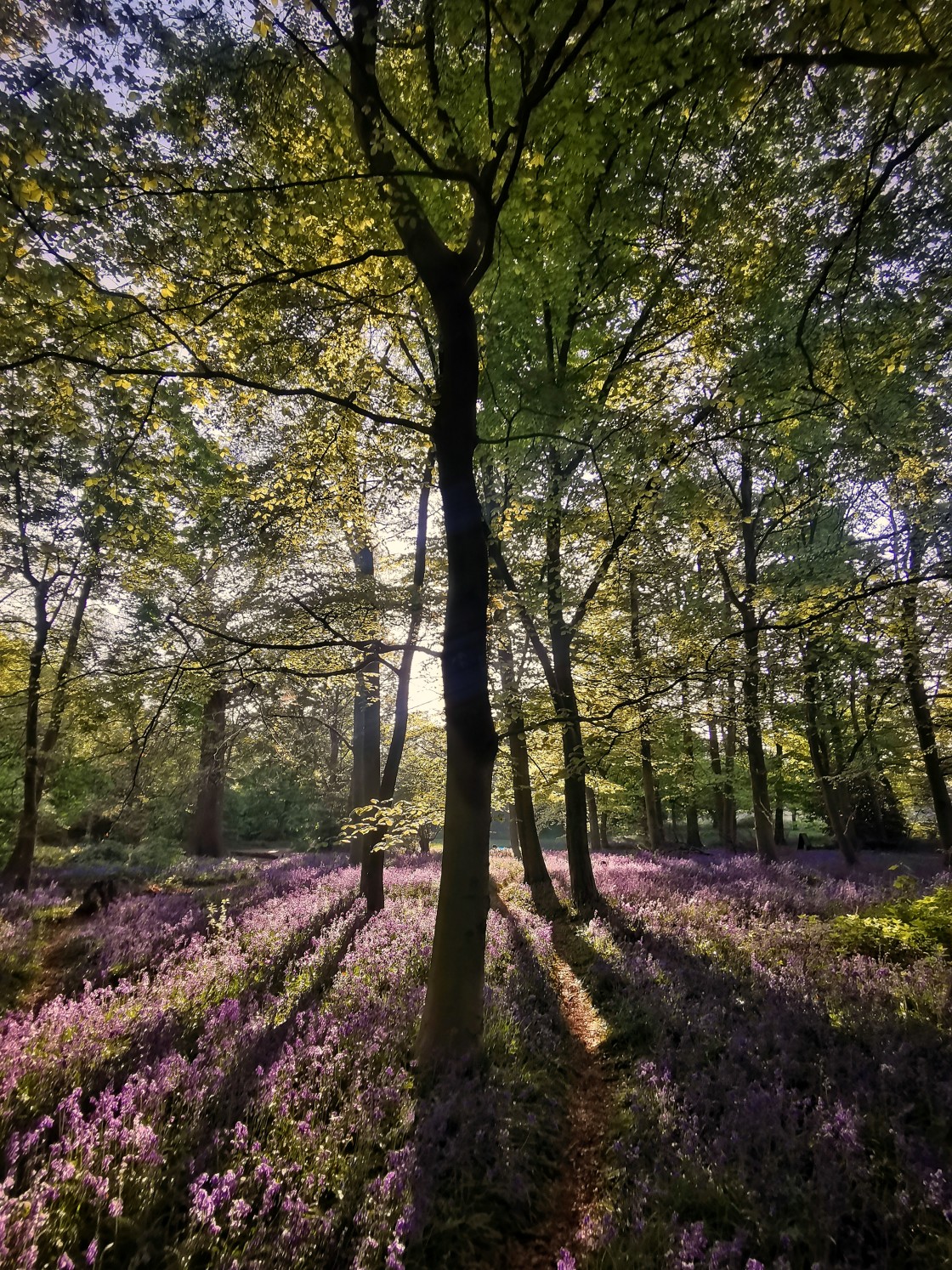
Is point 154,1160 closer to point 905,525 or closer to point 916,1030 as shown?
point 916,1030

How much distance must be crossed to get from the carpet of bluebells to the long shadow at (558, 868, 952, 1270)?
21 millimetres

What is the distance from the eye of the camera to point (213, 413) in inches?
307

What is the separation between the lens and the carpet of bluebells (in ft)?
10.1

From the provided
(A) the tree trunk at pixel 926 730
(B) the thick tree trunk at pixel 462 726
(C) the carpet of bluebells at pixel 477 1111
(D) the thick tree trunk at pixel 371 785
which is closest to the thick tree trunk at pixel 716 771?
(A) the tree trunk at pixel 926 730

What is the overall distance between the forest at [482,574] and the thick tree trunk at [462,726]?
0.05 m

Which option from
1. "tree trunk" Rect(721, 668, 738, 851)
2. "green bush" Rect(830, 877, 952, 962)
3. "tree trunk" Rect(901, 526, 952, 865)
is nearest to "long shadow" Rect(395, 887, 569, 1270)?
"green bush" Rect(830, 877, 952, 962)

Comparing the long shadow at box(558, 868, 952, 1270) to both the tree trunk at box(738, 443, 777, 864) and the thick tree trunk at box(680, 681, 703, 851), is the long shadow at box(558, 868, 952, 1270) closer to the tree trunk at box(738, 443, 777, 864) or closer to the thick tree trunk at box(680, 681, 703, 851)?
the tree trunk at box(738, 443, 777, 864)

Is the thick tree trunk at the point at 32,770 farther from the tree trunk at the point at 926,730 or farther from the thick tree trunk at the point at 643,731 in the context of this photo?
the tree trunk at the point at 926,730

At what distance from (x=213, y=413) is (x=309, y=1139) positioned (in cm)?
810

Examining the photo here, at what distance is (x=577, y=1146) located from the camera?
436cm

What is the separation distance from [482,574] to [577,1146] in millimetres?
4914

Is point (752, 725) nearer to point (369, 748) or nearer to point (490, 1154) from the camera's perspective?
point (369, 748)

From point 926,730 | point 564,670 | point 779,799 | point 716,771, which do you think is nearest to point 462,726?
point 564,670

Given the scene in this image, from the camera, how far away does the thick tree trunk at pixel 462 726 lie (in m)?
5.06
